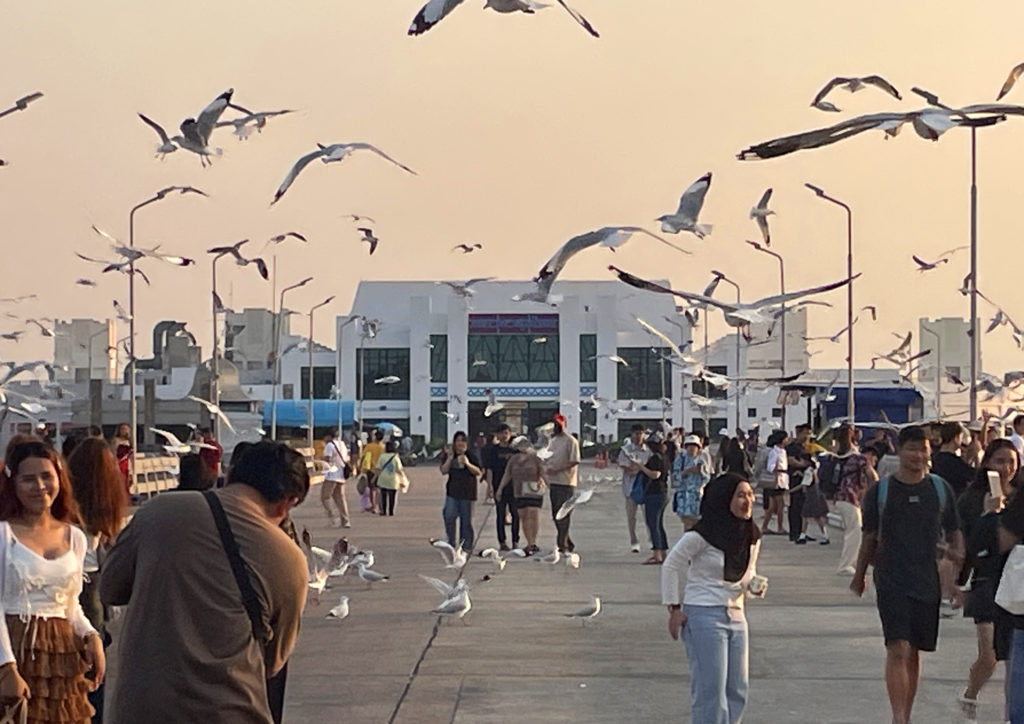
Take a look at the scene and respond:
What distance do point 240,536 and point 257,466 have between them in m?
0.27

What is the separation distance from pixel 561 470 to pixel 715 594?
12647 mm

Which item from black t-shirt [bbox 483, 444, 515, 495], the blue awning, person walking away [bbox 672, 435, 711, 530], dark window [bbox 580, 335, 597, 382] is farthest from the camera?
dark window [bbox 580, 335, 597, 382]

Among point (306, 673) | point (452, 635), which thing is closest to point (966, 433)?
point (452, 635)

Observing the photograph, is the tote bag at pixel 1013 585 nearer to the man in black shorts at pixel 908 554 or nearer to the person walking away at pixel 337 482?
the man in black shorts at pixel 908 554

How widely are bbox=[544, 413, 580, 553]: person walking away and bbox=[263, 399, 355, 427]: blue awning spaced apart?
213ft

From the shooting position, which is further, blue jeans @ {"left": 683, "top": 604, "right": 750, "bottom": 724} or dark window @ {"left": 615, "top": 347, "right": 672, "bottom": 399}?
dark window @ {"left": 615, "top": 347, "right": 672, "bottom": 399}

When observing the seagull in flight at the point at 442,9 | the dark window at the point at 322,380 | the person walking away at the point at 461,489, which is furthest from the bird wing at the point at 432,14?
the dark window at the point at 322,380

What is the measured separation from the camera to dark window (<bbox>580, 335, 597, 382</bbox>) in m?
103

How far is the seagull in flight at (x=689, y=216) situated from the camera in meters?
17.0

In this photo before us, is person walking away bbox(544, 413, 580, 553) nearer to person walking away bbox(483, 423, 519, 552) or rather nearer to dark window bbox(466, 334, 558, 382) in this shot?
person walking away bbox(483, 423, 519, 552)

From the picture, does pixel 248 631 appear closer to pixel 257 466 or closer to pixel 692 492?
pixel 257 466

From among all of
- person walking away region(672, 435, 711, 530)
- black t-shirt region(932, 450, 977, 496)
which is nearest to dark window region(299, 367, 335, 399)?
person walking away region(672, 435, 711, 530)

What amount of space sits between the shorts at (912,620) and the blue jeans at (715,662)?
1.22 meters

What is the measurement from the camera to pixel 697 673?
29.0 ft
